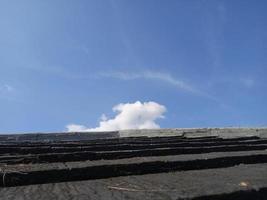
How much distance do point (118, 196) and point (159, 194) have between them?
17cm

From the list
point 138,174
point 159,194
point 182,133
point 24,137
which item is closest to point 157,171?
point 138,174

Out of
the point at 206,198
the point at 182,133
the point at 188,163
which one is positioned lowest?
the point at 206,198

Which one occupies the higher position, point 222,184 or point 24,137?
point 24,137

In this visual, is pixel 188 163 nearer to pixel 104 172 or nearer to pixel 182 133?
pixel 104 172

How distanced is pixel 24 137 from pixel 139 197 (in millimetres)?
10616

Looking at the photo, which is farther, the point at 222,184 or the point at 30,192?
the point at 222,184

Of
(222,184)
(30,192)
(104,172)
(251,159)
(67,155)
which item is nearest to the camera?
(30,192)

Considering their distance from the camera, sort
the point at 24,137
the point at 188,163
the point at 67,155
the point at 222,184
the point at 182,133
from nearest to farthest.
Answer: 1. the point at 222,184
2. the point at 188,163
3. the point at 67,155
4. the point at 182,133
5. the point at 24,137

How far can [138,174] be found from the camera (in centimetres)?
266

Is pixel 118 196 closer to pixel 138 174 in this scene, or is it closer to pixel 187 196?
pixel 187 196

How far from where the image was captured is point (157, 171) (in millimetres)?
2803

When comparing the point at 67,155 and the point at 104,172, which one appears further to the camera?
the point at 67,155

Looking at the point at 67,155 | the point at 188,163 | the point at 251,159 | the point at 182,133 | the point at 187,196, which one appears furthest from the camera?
the point at 182,133

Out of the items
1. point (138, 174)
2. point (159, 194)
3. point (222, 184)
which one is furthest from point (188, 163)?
point (159, 194)
